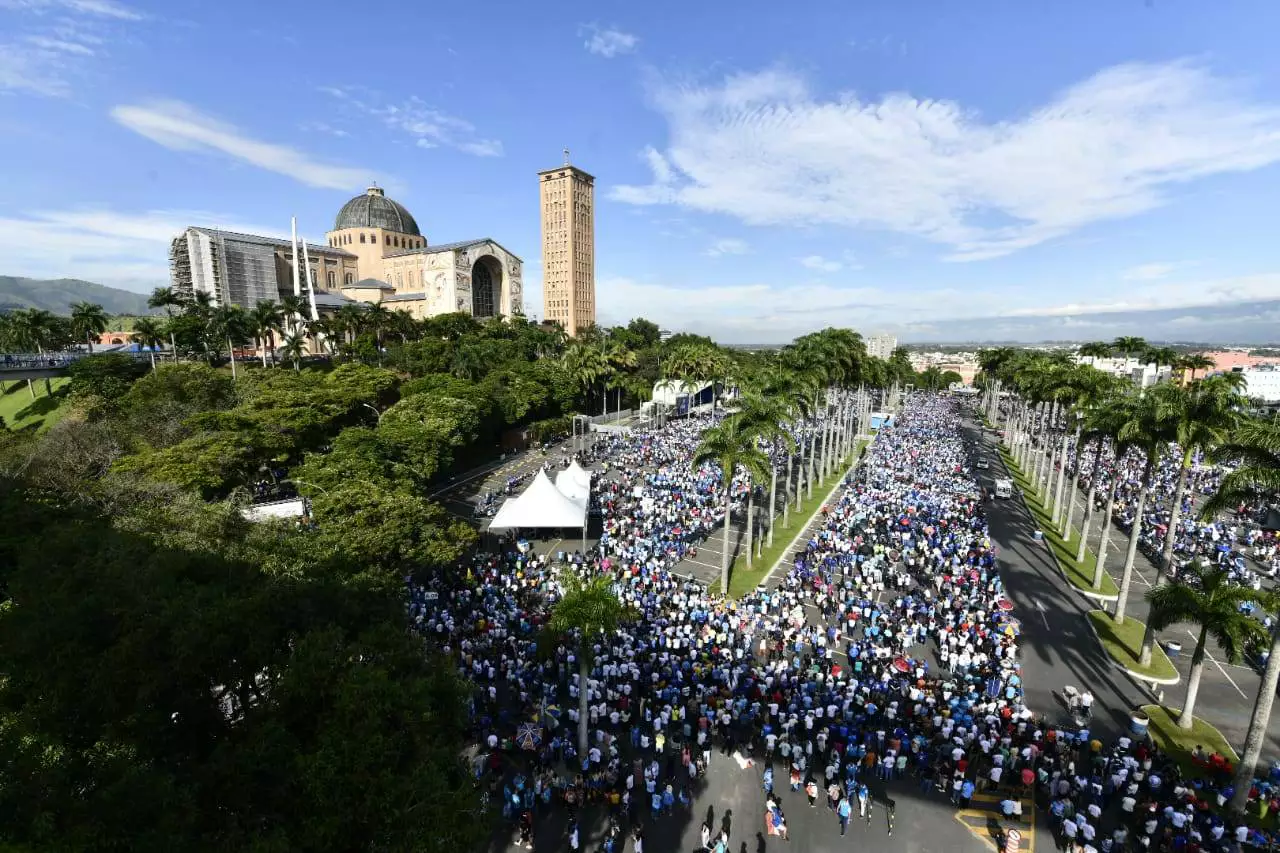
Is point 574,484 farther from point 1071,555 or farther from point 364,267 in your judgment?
point 364,267

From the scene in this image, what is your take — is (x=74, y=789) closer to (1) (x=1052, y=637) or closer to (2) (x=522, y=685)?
(2) (x=522, y=685)

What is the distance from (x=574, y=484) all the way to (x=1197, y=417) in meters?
28.0

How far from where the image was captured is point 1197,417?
2050cm

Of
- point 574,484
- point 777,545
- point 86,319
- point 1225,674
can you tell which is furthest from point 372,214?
point 1225,674

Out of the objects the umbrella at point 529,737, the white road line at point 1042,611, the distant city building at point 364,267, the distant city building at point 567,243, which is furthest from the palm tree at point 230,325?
the distant city building at point 567,243

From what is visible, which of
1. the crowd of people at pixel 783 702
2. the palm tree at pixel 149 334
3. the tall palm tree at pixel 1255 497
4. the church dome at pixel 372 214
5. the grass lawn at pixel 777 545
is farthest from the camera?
the church dome at pixel 372 214

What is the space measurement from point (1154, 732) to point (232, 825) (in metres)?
23.4

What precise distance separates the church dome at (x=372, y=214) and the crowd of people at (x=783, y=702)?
340 ft

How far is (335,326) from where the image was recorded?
69.9m

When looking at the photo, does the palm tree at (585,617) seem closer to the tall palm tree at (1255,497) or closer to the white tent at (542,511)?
the white tent at (542,511)

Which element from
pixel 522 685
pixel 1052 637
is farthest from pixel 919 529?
pixel 522 685

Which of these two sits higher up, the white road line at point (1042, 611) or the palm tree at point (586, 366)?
the palm tree at point (586, 366)

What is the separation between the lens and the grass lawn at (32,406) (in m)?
50.5

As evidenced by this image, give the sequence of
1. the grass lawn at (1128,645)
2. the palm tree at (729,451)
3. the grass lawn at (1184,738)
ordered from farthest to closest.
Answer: the palm tree at (729,451) → the grass lawn at (1128,645) → the grass lawn at (1184,738)
